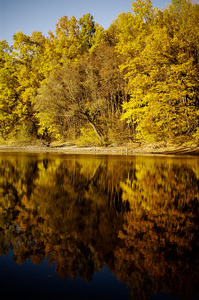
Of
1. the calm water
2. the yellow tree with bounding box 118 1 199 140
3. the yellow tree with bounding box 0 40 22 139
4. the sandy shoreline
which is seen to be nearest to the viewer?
the calm water

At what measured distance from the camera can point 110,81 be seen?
91.8ft

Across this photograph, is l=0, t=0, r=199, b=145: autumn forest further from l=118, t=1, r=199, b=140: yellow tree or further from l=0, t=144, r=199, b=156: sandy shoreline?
l=0, t=144, r=199, b=156: sandy shoreline

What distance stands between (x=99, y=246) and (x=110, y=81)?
87.2 ft

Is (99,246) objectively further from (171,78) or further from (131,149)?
(131,149)

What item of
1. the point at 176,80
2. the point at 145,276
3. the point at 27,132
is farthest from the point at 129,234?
the point at 27,132

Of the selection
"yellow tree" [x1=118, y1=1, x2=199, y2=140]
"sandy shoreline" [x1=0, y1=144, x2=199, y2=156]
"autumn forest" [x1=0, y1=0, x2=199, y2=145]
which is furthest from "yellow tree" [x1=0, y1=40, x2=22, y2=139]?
"yellow tree" [x1=118, y1=1, x2=199, y2=140]

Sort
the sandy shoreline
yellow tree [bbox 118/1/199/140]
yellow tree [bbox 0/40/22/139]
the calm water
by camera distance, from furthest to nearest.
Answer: yellow tree [bbox 0/40/22/139]
the sandy shoreline
yellow tree [bbox 118/1/199/140]
the calm water

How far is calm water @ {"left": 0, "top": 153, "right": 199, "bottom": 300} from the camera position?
7.77 feet

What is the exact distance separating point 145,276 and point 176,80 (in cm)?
1898

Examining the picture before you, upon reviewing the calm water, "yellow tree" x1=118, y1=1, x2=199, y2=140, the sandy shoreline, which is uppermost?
"yellow tree" x1=118, y1=1, x2=199, y2=140

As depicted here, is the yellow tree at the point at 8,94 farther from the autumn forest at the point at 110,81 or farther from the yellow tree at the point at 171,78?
the yellow tree at the point at 171,78

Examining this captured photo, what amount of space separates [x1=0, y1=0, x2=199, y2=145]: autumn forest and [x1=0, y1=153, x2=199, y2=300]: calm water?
15134 mm

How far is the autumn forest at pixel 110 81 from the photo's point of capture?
19.4m

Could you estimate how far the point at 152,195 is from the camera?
6.01 m
